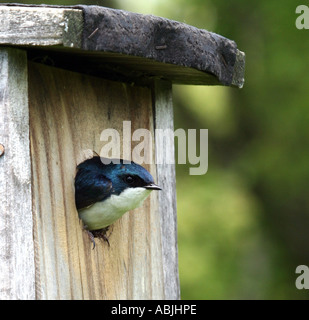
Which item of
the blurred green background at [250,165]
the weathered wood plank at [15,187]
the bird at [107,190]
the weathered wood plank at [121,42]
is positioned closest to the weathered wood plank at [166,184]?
the weathered wood plank at [121,42]

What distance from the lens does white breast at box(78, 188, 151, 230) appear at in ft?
8.55

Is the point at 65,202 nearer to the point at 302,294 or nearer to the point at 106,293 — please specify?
the point at 106,293

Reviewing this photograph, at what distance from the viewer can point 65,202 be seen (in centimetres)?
256

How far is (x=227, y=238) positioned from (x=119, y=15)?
14.8 feet

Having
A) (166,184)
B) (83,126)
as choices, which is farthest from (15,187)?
(166,184)

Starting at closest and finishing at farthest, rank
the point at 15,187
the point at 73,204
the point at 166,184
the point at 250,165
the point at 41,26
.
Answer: the point at 41,26, the point at 15,187, the point at 73,204, the point at 166,184, the point at 250,165

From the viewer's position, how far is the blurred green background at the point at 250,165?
6114mm

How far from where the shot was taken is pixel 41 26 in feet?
6.95

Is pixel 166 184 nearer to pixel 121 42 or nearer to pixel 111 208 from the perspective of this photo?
pixel 111 208

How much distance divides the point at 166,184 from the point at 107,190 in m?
0.44

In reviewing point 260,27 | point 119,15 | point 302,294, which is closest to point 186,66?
point 119,15

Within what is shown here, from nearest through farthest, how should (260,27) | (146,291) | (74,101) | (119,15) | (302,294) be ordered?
(119,15) < (74,101) < (146,291) < (260,27) < (302,294)

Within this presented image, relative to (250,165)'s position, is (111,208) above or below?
below

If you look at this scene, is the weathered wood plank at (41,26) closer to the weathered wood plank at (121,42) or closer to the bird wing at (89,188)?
the weathered wood plank at (121,42)
